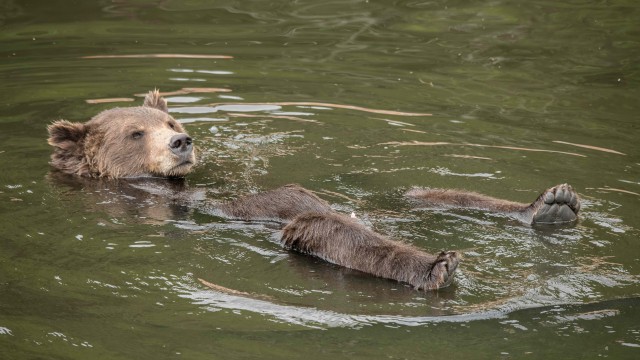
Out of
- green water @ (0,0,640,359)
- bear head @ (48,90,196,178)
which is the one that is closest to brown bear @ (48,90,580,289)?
bear head @ (48,90,196,178)

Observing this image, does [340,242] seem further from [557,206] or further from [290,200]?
[557,206]

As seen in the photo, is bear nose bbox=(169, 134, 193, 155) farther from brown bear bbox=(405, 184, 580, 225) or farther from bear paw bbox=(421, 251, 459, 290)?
bear paw bbox=(421, 251, 459, 290)

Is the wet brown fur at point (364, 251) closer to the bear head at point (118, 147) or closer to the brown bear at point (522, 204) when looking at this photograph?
the brown bear at point (522, 204)

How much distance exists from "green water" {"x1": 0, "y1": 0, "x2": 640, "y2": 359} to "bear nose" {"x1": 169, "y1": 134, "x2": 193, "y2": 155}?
0.36 meters

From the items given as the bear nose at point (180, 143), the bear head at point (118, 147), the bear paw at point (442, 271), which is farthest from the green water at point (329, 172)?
the bear nose at point (180, 143)

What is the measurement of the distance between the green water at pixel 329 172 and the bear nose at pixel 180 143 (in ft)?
1.17

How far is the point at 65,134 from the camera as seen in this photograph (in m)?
9.67

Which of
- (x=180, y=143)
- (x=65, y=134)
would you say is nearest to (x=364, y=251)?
(x=180, y=143)

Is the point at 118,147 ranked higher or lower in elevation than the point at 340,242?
higher

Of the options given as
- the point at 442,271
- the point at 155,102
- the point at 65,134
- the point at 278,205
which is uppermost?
the point at 155,102

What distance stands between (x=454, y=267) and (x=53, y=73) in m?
8.41

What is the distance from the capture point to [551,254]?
24.4 ft

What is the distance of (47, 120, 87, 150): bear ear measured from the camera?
9.55 m

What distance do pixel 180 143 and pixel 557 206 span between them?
3462 millimetres
